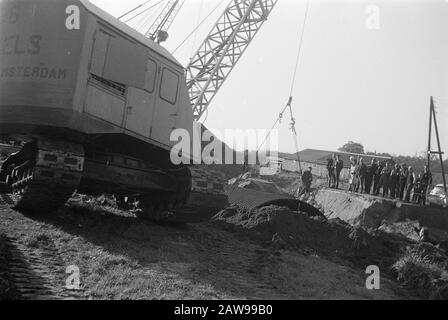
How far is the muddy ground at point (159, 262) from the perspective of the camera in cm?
538

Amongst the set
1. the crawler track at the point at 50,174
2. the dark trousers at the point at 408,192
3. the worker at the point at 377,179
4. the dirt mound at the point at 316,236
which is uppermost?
the worker at the point at 377,179

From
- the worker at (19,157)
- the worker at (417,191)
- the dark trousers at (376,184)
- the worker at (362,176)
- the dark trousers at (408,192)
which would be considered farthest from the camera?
the worker at (362,176)

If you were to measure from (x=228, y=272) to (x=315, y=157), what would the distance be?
6010cm

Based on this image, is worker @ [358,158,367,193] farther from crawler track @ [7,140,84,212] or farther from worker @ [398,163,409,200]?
crawler track @ [7,140,84,212]

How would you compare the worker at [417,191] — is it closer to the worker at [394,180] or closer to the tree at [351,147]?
the worker at [394,180]

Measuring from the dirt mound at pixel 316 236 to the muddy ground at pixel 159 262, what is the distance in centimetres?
8

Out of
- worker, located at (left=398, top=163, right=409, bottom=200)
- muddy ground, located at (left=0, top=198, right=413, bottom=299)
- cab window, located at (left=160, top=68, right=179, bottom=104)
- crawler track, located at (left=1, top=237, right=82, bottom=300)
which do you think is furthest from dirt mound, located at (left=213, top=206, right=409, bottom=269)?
worker, located at (left=398, top=163, right=409, bottom=200)

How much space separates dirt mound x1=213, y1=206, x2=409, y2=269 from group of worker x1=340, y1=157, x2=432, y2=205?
7.08 meters

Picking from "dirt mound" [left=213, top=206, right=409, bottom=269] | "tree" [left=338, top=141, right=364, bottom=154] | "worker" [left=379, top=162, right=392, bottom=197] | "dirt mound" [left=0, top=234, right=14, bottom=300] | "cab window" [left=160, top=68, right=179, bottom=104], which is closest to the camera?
"dirt mound" [left=0, top=234, right=14, bottom=300]

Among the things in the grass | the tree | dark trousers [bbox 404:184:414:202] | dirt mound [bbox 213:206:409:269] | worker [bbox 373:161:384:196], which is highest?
the tree

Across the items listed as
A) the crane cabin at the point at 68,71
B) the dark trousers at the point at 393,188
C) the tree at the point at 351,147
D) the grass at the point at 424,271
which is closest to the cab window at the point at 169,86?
the crane cabin at the point at 68,71

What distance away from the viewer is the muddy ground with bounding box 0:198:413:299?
5379 mm

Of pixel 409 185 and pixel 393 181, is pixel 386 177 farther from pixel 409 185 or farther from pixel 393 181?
pixel 409 185
